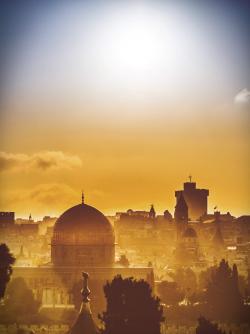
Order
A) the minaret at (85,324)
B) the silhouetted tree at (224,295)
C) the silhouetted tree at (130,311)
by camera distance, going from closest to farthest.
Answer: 1. the minaret at (85,324)
2. the silhouetted tree at (130,311)
3. the silhouetted tree at (224,295)

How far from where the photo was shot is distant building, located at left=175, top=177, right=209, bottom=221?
89000mm

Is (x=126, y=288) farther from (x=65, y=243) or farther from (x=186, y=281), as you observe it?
(x=186, y=281)

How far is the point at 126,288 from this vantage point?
28.9 m

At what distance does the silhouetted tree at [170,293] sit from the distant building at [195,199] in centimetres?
4492

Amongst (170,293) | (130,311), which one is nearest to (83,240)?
(170,293)

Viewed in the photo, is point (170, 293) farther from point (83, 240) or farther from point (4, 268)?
point (4, 268)

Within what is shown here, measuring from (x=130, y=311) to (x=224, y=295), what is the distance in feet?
31.4

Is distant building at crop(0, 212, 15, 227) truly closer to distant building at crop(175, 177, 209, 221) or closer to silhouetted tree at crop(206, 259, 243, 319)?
distant building at crop(175, 177, 209, 221)

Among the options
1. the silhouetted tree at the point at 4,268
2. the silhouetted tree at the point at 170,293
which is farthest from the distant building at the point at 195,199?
the silhouetted tree at the point at 4,268

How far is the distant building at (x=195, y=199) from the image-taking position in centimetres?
8900

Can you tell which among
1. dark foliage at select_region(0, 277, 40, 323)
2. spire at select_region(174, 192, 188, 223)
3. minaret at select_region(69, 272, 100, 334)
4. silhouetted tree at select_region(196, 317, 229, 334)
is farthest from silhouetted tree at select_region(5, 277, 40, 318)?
spire at select_region(174, 192, 188, 223)

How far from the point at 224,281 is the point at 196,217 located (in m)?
58.1

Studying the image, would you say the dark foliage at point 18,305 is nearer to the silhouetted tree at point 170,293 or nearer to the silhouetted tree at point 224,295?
the silhouetted tree at point 170,293

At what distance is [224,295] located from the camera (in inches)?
1446
